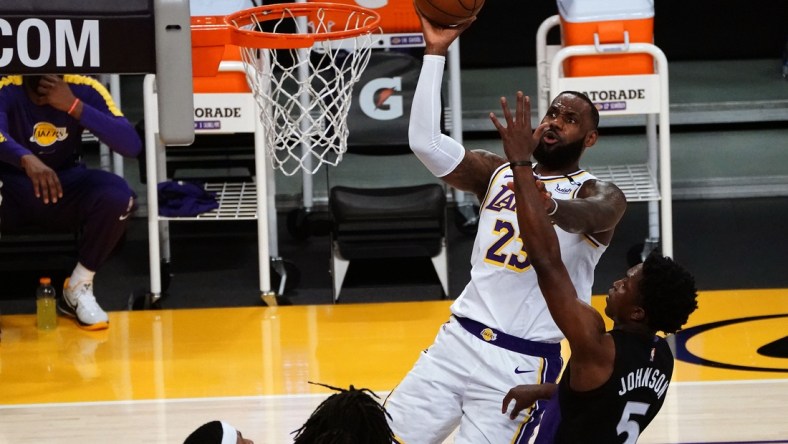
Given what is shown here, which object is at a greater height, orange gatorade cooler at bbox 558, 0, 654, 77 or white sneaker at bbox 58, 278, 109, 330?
orange gatorade cooler at bbox 558, 0, 654, 77

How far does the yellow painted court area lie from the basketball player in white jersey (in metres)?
1.86

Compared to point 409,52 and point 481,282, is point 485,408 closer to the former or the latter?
point 481,282

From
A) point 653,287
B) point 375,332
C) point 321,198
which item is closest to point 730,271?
point 375,332

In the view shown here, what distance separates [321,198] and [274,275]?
1736 mm

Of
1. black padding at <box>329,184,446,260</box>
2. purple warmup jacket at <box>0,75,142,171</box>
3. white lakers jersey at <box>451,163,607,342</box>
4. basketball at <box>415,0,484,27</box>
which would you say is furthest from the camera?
black padding at <box>329,184,446,260</box>

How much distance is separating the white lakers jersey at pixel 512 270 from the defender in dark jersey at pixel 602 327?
1.90 feet

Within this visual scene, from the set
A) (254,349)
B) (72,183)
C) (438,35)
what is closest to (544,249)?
(438,35)

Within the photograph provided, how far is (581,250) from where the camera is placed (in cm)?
407

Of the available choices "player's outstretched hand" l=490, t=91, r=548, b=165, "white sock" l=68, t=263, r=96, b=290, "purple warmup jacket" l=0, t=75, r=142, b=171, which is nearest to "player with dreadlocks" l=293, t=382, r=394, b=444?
"player's outstretched hand" l=490, t=91, r=548, b=165

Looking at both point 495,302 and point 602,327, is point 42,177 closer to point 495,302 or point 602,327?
point 495,302

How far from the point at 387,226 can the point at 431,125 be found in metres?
3.57

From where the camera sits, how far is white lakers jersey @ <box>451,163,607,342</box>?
13.3 feet

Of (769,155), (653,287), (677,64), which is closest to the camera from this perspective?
(653,287)

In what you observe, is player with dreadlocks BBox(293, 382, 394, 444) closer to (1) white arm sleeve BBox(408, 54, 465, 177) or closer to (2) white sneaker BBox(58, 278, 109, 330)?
(1) white arm sleeve BBox(408, 54, 465, 177)
